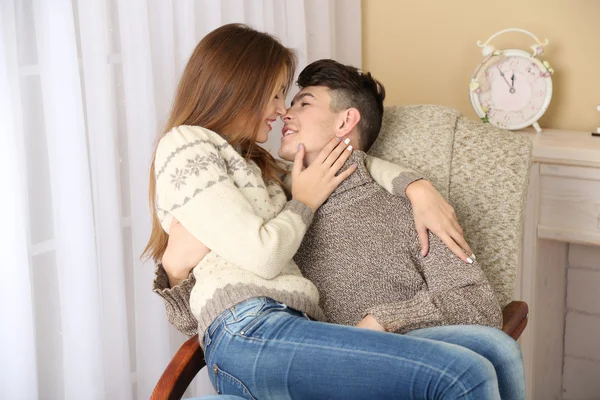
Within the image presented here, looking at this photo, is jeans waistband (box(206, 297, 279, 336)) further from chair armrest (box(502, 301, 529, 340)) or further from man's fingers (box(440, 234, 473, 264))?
chair armrest (box(502, 301, 529, 340))

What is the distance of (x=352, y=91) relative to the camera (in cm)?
189

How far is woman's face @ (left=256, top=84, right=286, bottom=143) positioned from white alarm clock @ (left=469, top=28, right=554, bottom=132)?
0.86 meters

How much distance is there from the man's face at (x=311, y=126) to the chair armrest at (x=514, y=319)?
553 millimetres

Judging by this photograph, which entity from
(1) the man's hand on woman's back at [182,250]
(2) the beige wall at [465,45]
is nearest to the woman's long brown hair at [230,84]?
(1) the man's hand on woman's back at [182,250]

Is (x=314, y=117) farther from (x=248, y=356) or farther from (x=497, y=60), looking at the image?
(x=497, y=60)

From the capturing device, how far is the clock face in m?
2.41

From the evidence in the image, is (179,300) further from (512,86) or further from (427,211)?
(512,86)

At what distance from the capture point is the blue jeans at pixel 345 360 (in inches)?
56.3

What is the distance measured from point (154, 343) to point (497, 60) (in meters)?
1.30

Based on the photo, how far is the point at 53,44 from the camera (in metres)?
1.72

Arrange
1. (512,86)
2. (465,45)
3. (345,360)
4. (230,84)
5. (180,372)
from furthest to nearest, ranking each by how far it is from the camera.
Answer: (465,45) → (512,86) → (230,84) → (180,372) → (345,360)

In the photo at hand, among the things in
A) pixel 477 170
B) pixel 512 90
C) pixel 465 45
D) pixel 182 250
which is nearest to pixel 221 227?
pixel 182 250

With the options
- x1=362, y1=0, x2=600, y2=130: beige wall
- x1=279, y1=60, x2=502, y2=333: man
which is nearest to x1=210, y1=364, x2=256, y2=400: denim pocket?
x1=279, y1=60, x2=502, y2=333: man

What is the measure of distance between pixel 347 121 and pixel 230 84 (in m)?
0.31
